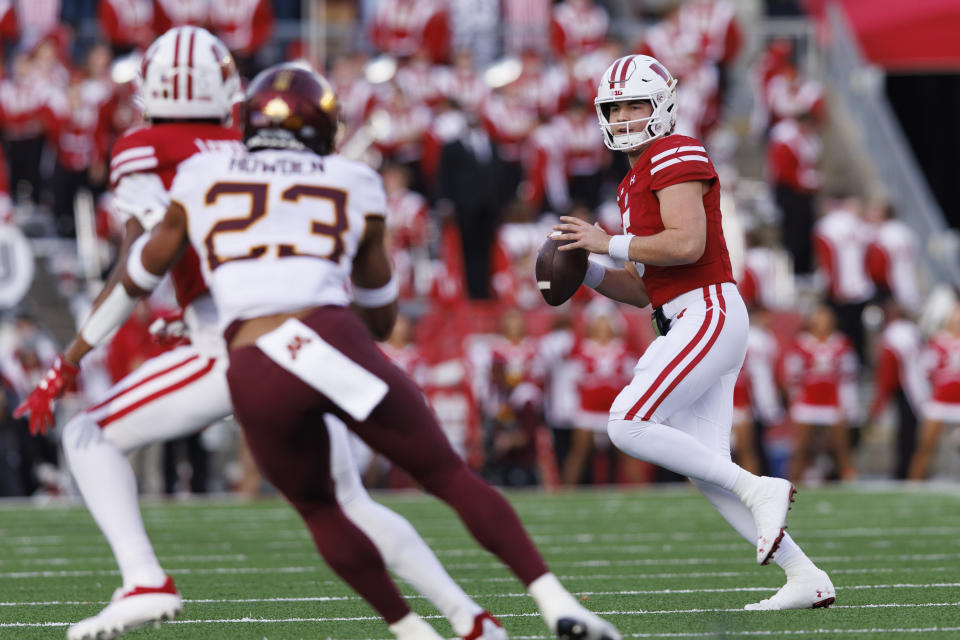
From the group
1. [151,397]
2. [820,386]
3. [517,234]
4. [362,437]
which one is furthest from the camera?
[517,234]

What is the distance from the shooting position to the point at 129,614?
4.25 meters

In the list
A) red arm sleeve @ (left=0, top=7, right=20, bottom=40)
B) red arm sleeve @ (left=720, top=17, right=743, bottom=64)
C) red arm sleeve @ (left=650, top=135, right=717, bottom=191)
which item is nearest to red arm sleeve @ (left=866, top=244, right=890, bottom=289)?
red arm sleeve @ (left=720, top=17, right=743, bottom=64)

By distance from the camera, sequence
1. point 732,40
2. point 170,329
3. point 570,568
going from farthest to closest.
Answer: point 732,40 → point 570,568 → point 170,329

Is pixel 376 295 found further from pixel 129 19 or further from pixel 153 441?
pixel 129 19

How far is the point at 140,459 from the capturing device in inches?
519

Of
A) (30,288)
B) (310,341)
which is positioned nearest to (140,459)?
(30,288)

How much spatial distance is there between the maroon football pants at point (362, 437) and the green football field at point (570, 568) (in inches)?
28.5

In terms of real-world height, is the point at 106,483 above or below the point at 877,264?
below

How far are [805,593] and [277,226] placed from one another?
2.16 meters

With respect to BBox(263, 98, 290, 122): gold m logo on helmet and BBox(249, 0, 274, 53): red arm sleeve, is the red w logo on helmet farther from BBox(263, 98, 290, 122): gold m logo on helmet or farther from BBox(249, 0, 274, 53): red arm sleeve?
BBox(249, 0, 274, 53): red arm sleeve

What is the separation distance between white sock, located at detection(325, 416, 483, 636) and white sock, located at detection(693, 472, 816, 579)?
1.31 meters

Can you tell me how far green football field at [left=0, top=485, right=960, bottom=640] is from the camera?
16.3ft

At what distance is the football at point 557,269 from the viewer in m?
5.22

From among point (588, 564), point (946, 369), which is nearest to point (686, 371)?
point (588, 564)
